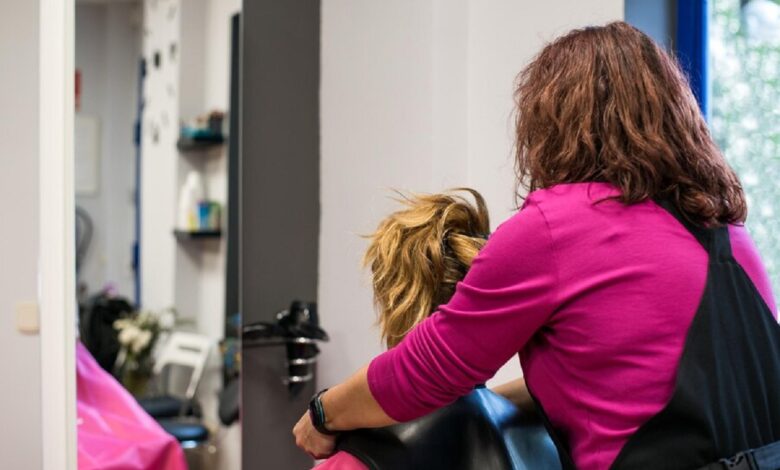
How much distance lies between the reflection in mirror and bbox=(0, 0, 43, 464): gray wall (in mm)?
129

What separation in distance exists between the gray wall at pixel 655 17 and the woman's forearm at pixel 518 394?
3.21 feet

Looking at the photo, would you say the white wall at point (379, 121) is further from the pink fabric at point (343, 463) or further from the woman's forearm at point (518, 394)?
the pink fabric at point (343, 463)

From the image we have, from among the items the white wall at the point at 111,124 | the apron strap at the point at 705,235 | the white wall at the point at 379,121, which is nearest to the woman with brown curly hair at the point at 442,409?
the apron strap at the point at 705,235

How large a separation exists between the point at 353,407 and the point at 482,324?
0.22 meters

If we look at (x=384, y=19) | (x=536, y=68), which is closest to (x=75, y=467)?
(x=384, y=19)

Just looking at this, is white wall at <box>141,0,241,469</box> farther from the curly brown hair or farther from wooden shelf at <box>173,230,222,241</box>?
the curly brown hair

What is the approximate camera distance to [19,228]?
2070mm

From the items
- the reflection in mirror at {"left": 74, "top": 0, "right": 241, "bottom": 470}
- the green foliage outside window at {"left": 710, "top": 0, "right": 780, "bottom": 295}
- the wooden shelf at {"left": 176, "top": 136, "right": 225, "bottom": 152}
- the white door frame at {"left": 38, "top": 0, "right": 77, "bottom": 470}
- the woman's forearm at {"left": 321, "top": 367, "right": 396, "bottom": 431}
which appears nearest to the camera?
the woman's forearm at {"left": 321, "top": 367, "right": 396, "bottom": 431}

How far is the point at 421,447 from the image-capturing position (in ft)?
3.61

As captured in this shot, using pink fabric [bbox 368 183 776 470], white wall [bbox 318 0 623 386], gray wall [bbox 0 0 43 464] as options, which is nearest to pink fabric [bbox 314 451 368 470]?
pink fabric [bbox 368 183 776 470]

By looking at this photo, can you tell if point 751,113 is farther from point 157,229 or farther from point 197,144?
point 157,229

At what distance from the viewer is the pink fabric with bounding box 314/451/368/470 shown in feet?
3.58

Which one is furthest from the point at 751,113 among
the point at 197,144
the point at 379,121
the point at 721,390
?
the point at 197,144

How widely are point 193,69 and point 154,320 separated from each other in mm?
764
